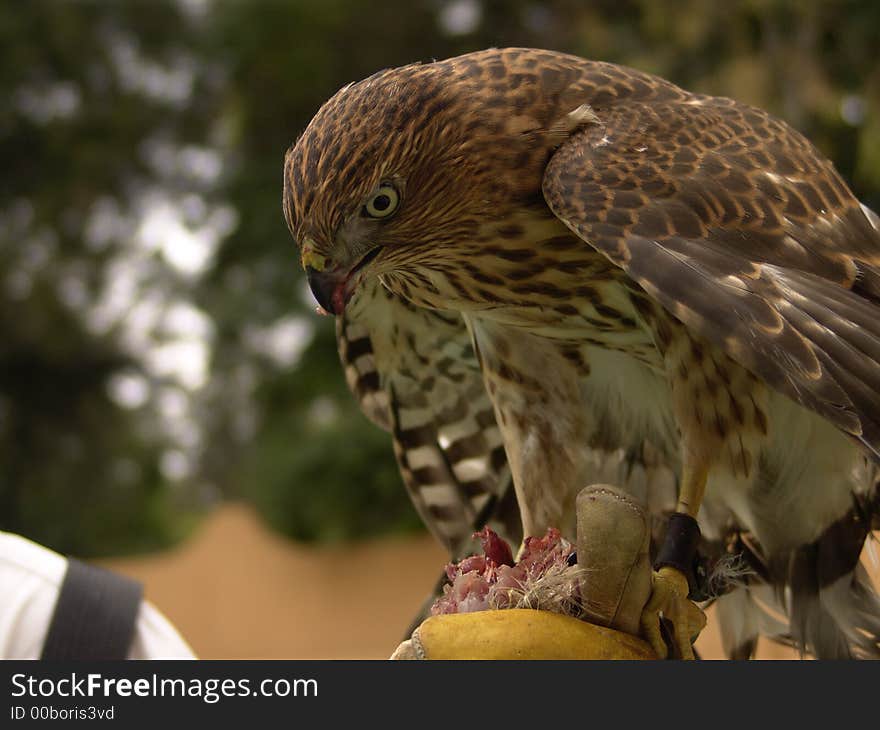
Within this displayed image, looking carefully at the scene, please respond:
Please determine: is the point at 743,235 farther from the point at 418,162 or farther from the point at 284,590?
the point at 284,590

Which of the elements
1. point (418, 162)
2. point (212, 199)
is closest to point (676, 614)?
point (418, 162)

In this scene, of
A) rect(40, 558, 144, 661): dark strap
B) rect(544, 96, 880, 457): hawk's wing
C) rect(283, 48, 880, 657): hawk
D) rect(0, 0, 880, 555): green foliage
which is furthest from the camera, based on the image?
rect(0, 0, 880, 555): green foliage

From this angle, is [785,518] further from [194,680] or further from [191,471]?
[191,471]

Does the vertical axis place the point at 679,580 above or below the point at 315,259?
below

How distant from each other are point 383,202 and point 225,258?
40.8 feet

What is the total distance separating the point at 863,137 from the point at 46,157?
17744mm

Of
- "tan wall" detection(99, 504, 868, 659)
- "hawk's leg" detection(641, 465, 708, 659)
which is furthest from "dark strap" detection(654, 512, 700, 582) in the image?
"tan wall" detection(99, 504, 868, 659)

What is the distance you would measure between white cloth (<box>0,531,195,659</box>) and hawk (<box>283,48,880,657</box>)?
36.2 inches

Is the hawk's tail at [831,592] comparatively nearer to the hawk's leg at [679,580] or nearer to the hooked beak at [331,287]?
the hawk's leg at [679,580]

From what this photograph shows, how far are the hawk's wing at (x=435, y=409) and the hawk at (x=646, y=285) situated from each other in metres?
0.16

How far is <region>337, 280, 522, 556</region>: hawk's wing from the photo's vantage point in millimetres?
2629

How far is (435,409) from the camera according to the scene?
272 centimetres

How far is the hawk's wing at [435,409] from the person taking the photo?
2.63m

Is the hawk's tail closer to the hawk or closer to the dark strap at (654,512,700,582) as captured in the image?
the hawk
